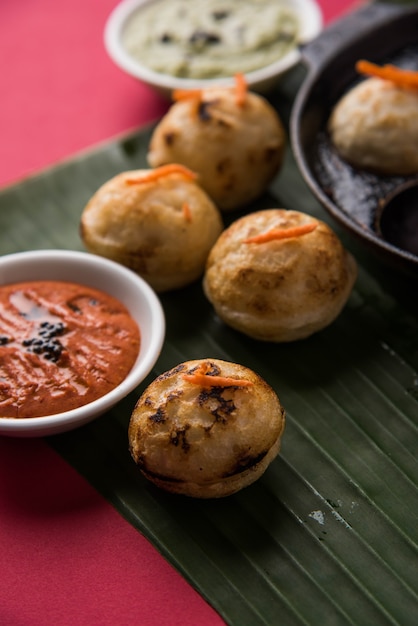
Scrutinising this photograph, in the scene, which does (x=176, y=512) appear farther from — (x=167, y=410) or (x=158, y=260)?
(x=158, y=260)

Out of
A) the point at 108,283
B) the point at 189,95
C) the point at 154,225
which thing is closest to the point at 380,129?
the point at 189,95

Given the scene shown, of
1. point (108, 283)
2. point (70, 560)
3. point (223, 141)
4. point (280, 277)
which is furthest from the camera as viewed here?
point (223, 141)

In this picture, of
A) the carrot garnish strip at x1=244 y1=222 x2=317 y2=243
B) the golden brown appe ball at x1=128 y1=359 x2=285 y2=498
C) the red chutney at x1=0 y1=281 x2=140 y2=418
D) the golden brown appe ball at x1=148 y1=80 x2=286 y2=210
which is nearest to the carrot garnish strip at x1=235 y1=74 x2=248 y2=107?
the golden brown appe ball at x1=148 y1=80 x2=286 y2=210

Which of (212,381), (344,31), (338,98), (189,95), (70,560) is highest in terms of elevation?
(189,95)

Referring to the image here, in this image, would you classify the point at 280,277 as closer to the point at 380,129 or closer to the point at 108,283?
the point at 108,283

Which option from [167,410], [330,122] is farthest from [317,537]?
[330,122]

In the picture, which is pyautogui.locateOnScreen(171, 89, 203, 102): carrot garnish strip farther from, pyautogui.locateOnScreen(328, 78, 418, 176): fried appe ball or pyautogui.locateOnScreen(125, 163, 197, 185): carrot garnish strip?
pyautogui.locateOnScreen(328, 78, 418, 176): fried appe ball
